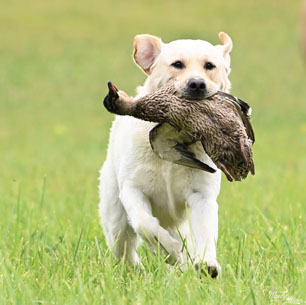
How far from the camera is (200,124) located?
3.94 meters

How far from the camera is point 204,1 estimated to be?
31.0 m

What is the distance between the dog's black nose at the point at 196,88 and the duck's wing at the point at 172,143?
22 centimetres

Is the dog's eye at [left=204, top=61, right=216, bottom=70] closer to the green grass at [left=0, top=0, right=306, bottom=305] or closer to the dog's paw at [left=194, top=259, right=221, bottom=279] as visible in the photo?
the green grass at [left=0, top=0, right=306, bottom=305]

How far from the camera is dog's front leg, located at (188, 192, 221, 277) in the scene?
12.5ft

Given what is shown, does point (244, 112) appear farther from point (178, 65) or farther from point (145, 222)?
point (145, 222)

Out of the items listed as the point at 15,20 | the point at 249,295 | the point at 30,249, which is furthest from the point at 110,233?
the point at 15,20

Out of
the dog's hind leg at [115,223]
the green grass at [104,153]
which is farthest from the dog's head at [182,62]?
the green grass at [104,153]

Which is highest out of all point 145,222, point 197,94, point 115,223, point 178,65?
point 178,65

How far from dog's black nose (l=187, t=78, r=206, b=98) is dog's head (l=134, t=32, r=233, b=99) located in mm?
64

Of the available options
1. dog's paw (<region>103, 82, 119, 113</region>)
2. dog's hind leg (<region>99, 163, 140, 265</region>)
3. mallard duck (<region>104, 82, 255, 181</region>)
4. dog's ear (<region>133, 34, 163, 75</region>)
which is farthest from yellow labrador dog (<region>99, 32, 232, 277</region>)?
dog's paw (<region>103, 82, 119, 113</region>)

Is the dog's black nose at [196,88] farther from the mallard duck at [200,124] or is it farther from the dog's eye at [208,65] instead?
the dog's eye at [208,65]

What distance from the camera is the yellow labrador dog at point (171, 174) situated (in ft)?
13.5

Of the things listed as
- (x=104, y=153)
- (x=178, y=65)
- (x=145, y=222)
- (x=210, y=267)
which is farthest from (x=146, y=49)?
(x=104, y=153)

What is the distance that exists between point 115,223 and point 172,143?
3.37 feet
